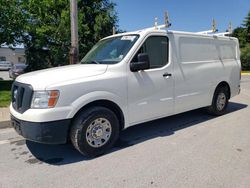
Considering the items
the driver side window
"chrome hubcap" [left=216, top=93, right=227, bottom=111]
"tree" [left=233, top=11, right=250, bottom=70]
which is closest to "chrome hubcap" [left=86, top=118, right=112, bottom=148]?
the driver side window

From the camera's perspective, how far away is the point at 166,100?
4887mm

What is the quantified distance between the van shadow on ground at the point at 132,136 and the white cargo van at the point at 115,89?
376mm

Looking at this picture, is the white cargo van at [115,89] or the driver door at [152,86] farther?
the driver door at [152,86]

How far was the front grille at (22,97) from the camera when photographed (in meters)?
3.61

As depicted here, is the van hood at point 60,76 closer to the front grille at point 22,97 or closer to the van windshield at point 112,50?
the front grille at point 22,97

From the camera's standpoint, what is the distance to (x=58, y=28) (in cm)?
1723

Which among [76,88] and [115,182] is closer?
[115,182]

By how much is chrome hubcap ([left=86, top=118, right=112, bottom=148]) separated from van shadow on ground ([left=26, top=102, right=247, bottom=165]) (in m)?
0.28

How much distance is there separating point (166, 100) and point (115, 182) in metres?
2.20

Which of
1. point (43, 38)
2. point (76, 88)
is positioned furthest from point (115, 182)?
point (43, 38)

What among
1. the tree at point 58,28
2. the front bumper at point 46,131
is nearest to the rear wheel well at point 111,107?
the front bumper at point 46,131

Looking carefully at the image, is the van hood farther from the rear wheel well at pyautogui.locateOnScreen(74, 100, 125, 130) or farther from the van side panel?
the van side panel

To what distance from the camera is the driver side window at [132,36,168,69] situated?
459cm

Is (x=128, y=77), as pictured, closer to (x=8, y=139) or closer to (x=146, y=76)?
(x=146, y=76)
